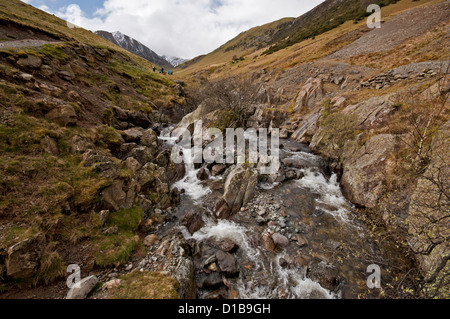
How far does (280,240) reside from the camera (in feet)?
33.3

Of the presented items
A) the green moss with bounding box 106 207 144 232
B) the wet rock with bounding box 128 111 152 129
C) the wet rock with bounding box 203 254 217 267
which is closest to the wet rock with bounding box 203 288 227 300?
the wet rock with bounding box 203 254 217 267

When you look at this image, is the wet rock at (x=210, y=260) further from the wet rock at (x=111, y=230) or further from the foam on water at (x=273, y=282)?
the wet rock at (x=111, y=230)

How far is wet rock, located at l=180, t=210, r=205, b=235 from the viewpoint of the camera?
439 inches

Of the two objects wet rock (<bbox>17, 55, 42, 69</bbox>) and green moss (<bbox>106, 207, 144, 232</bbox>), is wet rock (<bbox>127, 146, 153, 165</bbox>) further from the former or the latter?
wet rock (<bbox>17, 55, 42, 69</bbox>)

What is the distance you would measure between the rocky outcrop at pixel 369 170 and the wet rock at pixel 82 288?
16.3 m

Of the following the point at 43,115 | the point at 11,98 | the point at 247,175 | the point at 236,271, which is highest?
the point at 11,98

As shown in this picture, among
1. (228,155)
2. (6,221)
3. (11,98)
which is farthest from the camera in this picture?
(228,155)

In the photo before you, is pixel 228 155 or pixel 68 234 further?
pixel 228 155

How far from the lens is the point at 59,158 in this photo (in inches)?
407

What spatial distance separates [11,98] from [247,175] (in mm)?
18036

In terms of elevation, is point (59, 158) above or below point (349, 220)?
above
